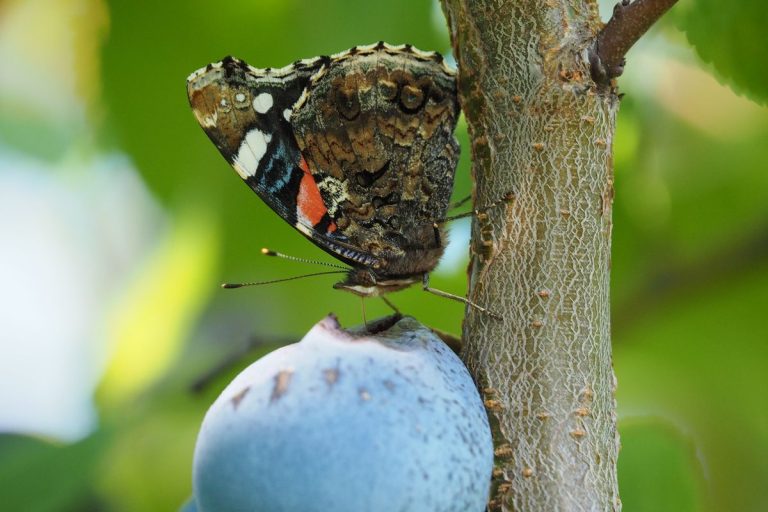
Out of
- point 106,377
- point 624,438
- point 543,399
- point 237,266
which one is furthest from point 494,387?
point 106,377

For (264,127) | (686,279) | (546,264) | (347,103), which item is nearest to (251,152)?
(264,127)

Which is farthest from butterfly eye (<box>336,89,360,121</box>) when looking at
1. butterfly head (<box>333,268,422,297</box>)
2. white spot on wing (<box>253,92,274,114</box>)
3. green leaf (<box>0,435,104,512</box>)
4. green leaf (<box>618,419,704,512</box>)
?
green leaf (<box>0,435,104,512</box>)

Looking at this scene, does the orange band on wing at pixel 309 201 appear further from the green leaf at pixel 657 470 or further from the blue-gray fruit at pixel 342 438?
the green leaf at pixel 657 470

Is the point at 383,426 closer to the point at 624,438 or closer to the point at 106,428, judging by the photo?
the point at 624,438

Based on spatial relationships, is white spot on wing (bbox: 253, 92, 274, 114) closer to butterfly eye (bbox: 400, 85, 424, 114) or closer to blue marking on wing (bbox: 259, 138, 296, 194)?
blue marking on wing (bbox: 259, 138, 296, 194)

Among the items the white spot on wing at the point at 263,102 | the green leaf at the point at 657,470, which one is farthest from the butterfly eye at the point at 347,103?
the green leaf at the point at 657,470

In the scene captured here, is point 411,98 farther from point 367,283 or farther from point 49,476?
point 49,476
